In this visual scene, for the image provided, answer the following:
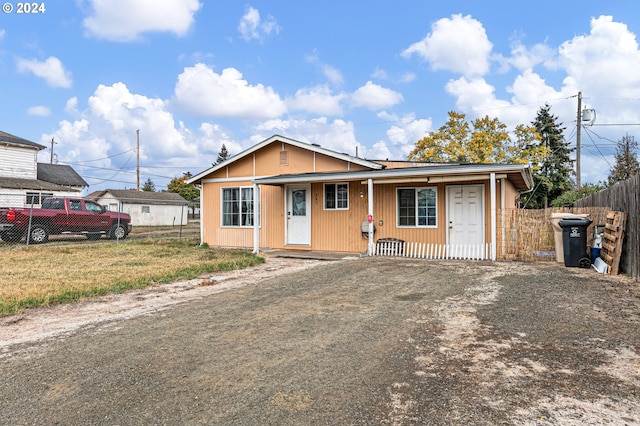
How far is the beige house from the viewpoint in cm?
1131

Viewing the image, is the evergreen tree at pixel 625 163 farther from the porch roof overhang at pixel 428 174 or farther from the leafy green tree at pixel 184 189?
the leafy green tree at pixel 184 189

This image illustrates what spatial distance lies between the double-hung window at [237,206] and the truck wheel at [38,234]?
731 cm

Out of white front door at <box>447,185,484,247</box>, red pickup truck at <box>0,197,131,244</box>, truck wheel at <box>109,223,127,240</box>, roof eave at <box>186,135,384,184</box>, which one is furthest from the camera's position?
truck wheel at <box>109,223,127,240</box>

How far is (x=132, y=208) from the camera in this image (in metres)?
35.2

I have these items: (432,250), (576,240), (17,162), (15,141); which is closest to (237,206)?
(432,250)

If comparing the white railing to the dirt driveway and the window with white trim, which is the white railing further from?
the dirt driveway

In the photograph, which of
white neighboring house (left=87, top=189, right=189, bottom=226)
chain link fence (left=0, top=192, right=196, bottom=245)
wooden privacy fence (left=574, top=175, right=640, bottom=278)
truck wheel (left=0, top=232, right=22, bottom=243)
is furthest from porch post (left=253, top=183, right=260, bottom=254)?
white neighboring house (left=87, top=189, right=189, bottom=226)

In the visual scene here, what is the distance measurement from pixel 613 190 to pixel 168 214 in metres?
34.9

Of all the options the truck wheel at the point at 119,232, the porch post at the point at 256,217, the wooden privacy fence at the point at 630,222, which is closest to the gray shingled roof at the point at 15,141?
the truck wheel at the point at 119,232

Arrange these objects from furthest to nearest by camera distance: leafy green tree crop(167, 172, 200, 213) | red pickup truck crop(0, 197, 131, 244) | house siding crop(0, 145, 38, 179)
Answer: leafy green tree crop(167, 172, 200, 213), house siding crop(0, 145, 38, 179), red pickup truck crop(0, 197, 131, 244)

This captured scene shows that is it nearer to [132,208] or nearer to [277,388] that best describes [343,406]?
[277,388]

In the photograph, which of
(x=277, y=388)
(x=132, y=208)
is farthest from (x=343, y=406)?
(x=132, y=208)

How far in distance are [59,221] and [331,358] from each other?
1672 cm

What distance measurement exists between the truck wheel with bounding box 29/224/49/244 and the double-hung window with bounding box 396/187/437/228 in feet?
44.8
